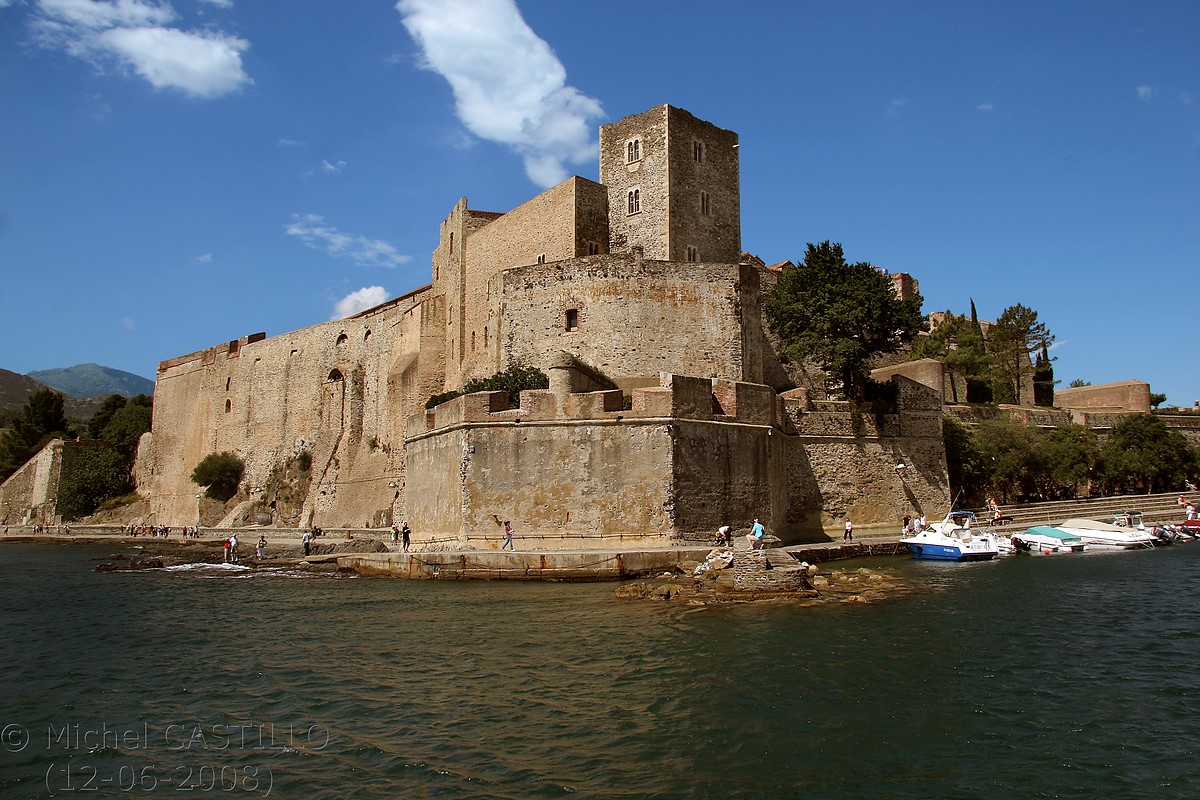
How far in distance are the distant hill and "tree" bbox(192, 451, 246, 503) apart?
82.8m

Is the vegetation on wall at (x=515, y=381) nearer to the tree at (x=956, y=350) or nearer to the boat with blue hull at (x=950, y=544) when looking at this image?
the boat with blue hull at (x=950, y=544)

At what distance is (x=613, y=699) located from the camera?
8.78m

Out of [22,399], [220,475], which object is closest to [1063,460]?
[220,475]

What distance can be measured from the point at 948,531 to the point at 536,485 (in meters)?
10.8

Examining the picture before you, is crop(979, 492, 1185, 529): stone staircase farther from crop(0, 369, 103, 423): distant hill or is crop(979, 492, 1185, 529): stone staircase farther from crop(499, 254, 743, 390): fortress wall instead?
crop(0, 369, 103, 423): distant hill

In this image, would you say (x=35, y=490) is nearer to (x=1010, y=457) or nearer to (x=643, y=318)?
(x=643, y=318)

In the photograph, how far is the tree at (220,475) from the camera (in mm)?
45188

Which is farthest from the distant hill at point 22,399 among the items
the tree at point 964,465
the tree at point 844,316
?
the tree at point 964,465

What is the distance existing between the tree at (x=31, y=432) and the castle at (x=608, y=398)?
86.7 ft

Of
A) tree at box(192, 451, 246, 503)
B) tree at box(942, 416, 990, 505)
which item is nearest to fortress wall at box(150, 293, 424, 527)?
tree at box(192, 451, 246, 503)

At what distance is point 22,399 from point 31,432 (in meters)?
112

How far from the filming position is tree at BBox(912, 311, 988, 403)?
3650 cm

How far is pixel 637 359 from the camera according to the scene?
24672 mm

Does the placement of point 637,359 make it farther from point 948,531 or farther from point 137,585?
point 137,585
